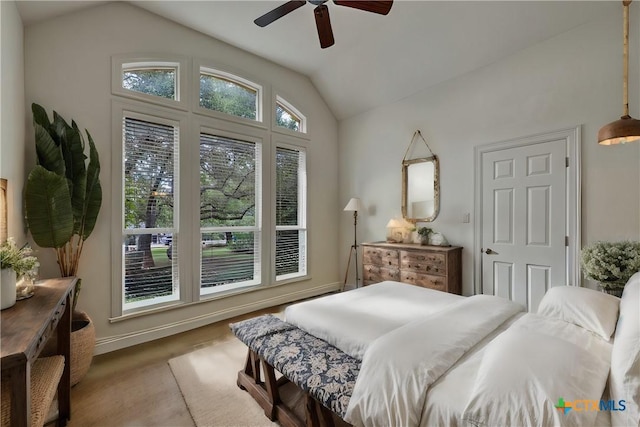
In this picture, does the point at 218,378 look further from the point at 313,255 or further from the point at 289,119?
the point at 289,119

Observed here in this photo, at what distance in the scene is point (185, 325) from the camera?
3207 mm

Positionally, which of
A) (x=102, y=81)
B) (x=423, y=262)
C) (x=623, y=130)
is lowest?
(x=423, y=262)

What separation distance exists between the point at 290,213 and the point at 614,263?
11.9 feet

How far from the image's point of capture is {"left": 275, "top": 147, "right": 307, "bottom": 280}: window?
4.25 m

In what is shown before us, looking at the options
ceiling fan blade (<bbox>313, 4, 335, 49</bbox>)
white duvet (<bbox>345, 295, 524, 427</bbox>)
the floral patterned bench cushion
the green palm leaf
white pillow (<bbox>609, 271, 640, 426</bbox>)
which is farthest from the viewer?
ceiling fan blade (<bbox>313, 4, 335, 49</bbox>)

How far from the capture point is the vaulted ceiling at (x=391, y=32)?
270cm

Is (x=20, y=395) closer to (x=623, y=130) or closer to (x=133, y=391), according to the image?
(x=133, y=391)

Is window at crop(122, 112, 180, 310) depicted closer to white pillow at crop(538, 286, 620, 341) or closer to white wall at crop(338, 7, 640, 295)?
white wall at crop(338, 7, 640, 295)

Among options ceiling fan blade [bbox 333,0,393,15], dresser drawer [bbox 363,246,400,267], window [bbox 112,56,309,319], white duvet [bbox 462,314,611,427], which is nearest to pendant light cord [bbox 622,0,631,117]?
ceiling fan blade [bbox 333,0,393,15]

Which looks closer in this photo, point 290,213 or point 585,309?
point 585,309

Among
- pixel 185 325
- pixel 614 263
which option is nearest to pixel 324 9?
pixel 614 263

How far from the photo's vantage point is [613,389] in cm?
99

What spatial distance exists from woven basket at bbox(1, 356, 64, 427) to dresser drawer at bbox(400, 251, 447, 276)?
3.37 m

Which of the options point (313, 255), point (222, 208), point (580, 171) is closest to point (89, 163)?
point (222, 208)
